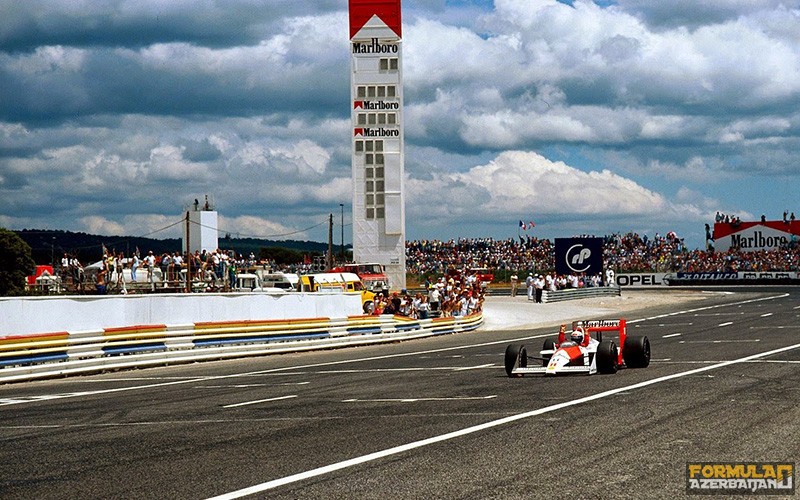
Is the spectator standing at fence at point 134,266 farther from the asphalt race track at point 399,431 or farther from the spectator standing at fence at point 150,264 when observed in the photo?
the asphalt race track at point 399,431

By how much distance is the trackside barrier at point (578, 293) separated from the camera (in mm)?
62237

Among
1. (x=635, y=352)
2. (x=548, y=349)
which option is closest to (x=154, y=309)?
(x=548, y=349)

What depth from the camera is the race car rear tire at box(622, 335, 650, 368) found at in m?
18.6

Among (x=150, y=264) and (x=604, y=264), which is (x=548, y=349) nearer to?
(x=150, y=264)

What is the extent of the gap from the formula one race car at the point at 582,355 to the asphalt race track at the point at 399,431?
31cm

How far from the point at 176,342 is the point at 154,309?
109cm

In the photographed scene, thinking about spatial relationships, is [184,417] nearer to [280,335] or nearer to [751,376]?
[751,376]

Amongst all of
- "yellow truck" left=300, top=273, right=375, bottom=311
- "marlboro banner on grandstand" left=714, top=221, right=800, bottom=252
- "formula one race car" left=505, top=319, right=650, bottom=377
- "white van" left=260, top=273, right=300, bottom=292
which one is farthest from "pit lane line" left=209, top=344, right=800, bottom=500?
"marlboro banner on grandstand" left=714, top=221, right=800, bottom=252

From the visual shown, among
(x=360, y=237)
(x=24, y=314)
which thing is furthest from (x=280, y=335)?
(x=360, y=237)

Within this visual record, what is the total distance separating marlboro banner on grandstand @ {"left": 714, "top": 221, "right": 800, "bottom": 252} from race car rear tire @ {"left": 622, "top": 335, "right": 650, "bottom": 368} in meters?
84.9

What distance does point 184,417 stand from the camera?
44.9 feet

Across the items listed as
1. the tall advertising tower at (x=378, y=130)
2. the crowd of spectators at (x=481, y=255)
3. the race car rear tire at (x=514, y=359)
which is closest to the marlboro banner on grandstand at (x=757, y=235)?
the crowd of spectators at (x=481, y=255)

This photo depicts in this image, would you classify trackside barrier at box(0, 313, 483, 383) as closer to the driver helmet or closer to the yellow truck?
the driver helmet

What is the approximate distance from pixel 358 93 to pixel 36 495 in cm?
5805
